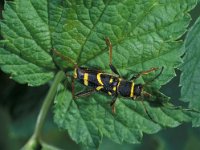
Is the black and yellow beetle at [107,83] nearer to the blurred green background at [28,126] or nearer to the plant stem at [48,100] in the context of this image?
the plant stem at [48,100]

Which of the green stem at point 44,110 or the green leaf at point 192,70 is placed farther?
the green stem at point 44,110

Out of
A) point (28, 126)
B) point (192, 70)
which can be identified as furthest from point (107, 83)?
point (28, 126)

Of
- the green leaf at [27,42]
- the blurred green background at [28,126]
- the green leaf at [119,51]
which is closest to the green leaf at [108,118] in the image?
the green leaf at [119,51]

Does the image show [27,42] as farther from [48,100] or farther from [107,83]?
[107,83]

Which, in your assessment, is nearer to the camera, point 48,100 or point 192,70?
point 192,70

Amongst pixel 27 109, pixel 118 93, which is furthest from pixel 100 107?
pixel 27 109

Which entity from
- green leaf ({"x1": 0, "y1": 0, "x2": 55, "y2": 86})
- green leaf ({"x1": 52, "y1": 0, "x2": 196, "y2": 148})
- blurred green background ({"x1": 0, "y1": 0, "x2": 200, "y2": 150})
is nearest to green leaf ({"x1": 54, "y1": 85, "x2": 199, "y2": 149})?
green leaf ({"x1": 52, "y1": 0, "x2": 196, "y2": 148})
